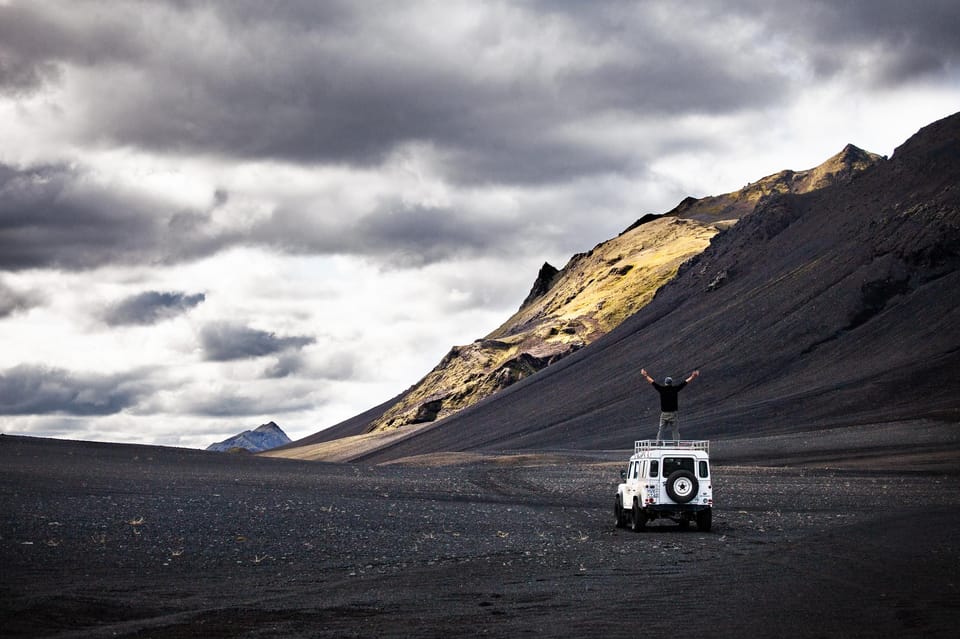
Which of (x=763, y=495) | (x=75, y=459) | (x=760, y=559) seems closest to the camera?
(x=760, y=559)

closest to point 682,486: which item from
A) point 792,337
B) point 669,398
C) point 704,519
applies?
point 704,519

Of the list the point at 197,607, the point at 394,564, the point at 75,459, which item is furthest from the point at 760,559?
the point at 75,459

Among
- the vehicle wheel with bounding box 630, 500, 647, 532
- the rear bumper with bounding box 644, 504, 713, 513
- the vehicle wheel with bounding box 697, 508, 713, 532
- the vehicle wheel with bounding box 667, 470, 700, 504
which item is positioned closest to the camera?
the vehicle wheel with bounding box 667, 470, 700, 504

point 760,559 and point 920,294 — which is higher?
point 920,294

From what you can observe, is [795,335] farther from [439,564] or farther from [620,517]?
[439,564]

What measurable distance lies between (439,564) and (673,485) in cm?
810

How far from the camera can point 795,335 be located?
118 m

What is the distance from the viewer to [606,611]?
15.8 meters

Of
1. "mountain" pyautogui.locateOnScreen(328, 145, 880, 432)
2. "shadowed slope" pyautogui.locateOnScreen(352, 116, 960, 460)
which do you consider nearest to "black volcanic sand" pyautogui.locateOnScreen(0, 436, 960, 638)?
"shadowed slope" pyautogui.locateOnScreen(352, 116, 960, 460)

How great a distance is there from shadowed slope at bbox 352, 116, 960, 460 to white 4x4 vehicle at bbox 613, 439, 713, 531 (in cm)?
6431

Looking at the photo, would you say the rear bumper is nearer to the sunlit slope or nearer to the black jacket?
the black jacket

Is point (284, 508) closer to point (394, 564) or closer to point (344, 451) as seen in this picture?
point (394, 564)

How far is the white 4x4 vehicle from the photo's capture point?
2859 cm

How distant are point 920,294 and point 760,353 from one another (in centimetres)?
1696
